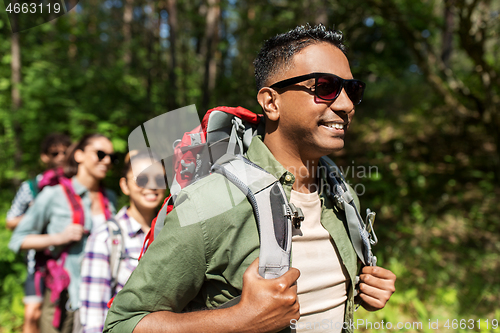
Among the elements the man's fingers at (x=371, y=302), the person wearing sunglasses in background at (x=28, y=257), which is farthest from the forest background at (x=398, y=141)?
the man's fingers at (x=371, y=302)

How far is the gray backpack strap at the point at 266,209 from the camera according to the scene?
124 centimetres

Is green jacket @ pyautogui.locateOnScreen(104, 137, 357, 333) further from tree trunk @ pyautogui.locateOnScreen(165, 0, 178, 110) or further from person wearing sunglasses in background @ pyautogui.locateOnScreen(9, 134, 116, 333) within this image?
tree trunk @ pyautogui.locateOnScreen(165, 0, 178, 110)

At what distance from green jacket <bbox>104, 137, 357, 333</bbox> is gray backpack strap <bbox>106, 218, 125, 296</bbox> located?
0.91 meters

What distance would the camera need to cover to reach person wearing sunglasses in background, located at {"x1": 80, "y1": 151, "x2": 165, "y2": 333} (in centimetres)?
201

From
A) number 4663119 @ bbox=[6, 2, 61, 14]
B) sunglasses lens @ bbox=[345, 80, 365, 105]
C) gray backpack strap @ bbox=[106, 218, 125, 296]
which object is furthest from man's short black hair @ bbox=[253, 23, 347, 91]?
number 4663119 @ bbox=[6, 2, 61, 14]

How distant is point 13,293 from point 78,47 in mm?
4968

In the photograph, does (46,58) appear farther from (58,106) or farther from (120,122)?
(120,122)

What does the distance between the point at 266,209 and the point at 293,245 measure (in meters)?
0.30

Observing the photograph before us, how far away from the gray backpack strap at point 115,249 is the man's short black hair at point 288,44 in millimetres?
1498

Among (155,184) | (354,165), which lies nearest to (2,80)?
(155,184)

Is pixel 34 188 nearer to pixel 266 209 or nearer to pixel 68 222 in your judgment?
pixel 68 222

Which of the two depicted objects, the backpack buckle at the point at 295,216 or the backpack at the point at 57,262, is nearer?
the backpack buckle at the point at 295,216

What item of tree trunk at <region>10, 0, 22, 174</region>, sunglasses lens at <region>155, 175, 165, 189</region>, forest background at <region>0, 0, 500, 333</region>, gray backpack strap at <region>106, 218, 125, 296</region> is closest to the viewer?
sunglasses lens at <region>155, 175, 165, 189</region>

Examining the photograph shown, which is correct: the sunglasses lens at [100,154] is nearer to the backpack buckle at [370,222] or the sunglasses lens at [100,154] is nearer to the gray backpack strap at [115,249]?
the gray backpack strap at [115,249]
